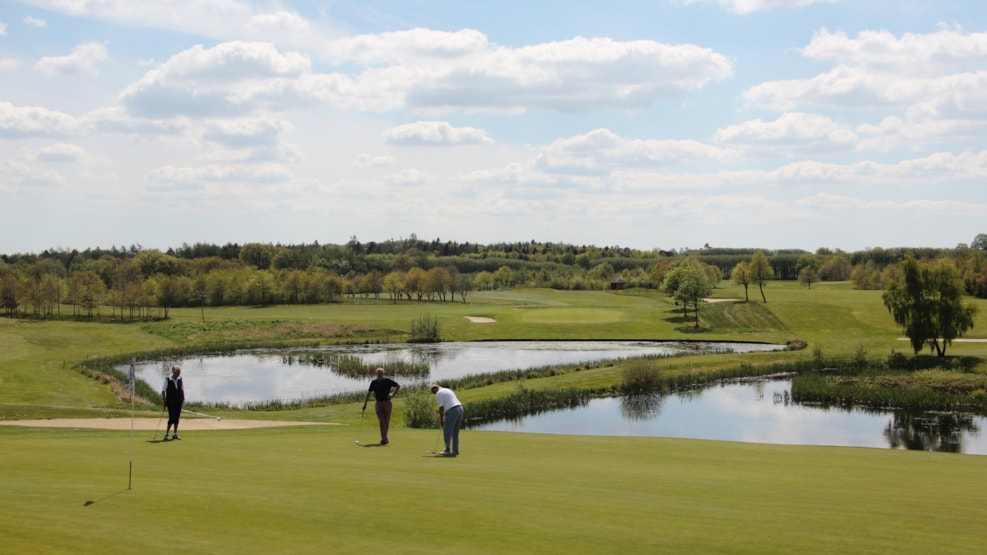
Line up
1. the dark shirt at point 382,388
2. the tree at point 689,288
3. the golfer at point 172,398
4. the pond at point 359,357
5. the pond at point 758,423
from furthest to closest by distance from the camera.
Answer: the tree at point 689,288 → the pond at point 359,357 → the pond at point 758,423 → the golfer at point 172,398 → the dark shirt at point 382,388

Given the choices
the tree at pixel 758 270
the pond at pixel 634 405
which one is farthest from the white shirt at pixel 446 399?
the tree at pixel 758 270

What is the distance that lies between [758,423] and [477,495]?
3060 cm

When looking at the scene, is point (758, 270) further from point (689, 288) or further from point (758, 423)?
point (758, 423)

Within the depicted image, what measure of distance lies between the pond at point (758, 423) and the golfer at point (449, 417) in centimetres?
1776

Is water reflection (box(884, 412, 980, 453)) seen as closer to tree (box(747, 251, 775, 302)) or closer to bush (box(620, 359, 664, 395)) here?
bush (box(620, 359, 664, 395))

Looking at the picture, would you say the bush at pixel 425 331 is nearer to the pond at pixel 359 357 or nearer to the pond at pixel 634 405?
the pond at pixel 359 357

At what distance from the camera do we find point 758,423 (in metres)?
40.3

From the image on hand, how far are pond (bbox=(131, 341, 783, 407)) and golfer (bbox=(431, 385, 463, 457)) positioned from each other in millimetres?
30319

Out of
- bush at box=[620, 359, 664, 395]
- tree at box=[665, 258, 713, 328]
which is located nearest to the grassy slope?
bush at box=[620, 359, 664, 395]

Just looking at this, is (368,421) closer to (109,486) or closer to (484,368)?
(109,486)

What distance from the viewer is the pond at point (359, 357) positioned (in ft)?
175

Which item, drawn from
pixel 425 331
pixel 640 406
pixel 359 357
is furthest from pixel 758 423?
pixel 425 331

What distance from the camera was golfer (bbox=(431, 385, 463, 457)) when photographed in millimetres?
18859

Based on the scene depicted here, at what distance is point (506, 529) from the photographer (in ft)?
37.3
